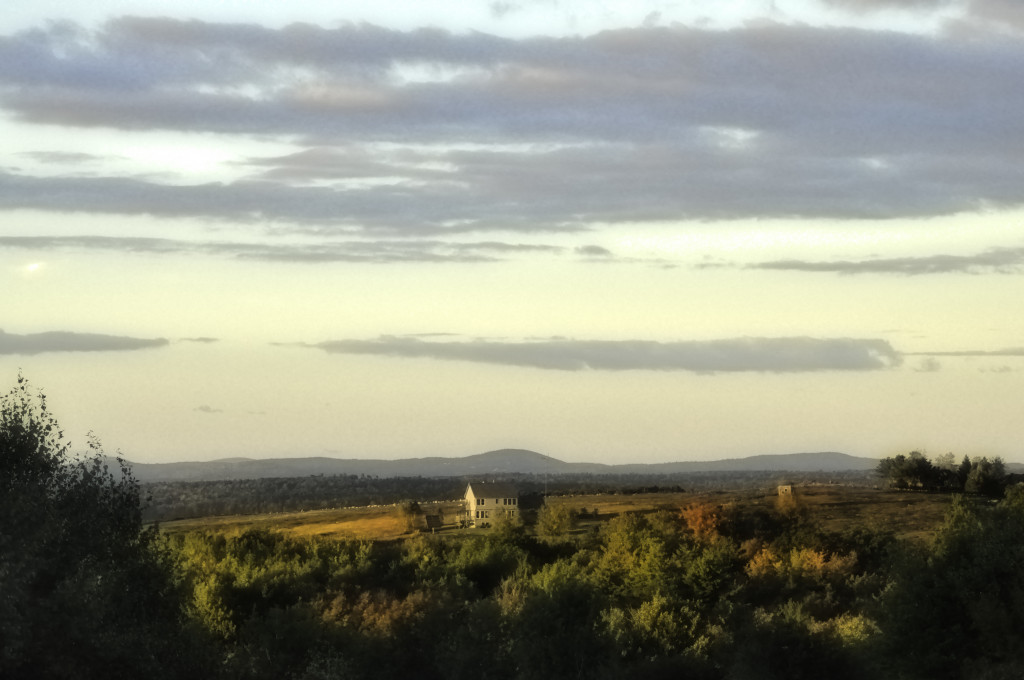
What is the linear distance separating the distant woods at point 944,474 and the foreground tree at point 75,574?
4786 inches

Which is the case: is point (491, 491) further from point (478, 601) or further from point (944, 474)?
point (478, 601)

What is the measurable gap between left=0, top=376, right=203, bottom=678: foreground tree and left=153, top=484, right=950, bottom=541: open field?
82.1 meters

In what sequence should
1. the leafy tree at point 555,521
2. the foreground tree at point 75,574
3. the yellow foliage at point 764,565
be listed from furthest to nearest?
the leafy tree at point 555,521, the yellow foliage at point 764,565, the foreground tree at point 75,574

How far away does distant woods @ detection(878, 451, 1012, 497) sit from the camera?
150 metres

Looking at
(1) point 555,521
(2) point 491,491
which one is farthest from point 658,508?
(2) point 491,491

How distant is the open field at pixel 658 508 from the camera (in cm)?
12738

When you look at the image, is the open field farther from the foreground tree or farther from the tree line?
the foreground tree

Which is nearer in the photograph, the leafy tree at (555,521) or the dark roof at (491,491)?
the leafy tree at (555,521)

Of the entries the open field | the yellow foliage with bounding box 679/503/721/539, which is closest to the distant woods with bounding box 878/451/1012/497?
the open field

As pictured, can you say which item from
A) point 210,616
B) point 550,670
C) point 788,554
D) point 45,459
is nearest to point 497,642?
point 550,670

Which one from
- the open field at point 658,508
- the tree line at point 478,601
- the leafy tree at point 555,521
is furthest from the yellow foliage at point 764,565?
the leafy tree at point 555,521

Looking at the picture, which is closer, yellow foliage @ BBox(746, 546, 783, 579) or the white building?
yellow foliage @ BBox(746, 546, 783, 579)

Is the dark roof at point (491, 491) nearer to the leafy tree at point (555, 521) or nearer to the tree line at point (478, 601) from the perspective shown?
the leafy tree at point (555, 521)

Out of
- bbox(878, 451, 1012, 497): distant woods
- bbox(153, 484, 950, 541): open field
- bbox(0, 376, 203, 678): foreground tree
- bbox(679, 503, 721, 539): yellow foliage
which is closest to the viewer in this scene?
bbox(0, 376, 203, 678): foreground tree
